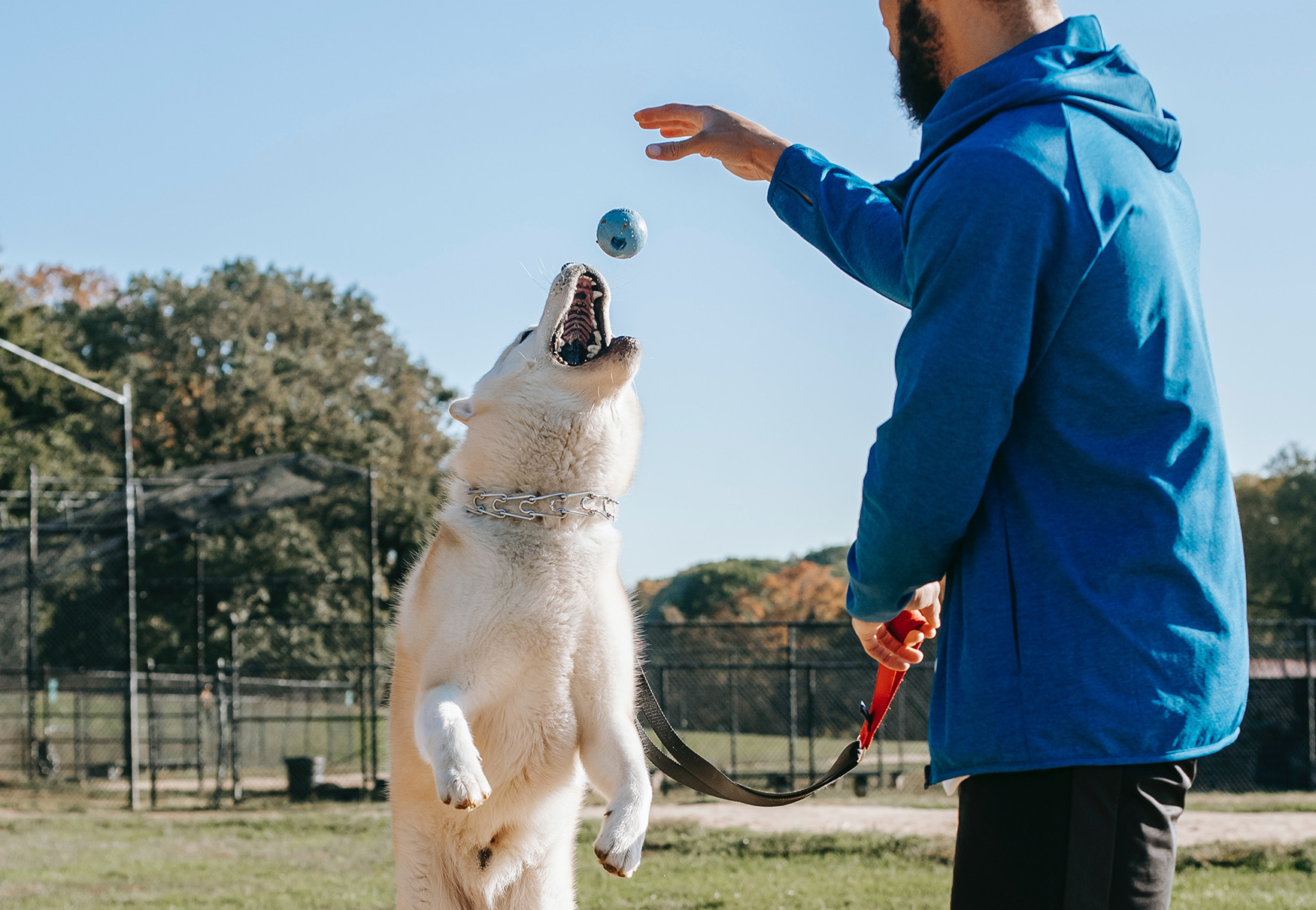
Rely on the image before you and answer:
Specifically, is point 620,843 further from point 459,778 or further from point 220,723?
point 220,723

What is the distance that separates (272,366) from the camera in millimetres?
34656

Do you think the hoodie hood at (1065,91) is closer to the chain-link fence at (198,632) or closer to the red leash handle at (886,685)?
the red leash handle at (886,685)

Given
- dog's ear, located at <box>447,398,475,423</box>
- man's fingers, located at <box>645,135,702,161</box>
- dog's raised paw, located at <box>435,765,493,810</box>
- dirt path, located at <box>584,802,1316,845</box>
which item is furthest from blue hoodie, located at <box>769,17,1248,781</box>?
dirt path, located at <box>584,802,1316,845</box>

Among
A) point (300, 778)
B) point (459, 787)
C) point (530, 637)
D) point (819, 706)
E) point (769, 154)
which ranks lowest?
point (300, 778)

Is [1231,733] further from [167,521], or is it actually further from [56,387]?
[56,387]

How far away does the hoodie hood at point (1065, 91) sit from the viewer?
164cm

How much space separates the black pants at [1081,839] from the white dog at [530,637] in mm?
1073

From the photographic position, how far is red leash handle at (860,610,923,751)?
2037 mm

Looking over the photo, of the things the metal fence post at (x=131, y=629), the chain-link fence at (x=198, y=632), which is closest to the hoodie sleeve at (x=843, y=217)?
the chain-link fence at (x=198, y=632)

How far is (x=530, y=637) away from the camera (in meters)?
2.72

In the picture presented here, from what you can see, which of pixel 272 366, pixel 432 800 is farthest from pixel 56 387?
pixel 432 800

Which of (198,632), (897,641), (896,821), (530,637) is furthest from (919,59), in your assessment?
(198,632)

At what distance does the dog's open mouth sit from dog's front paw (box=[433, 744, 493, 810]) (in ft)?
3.48

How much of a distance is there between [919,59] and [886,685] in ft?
3.98
